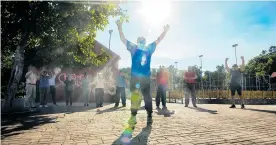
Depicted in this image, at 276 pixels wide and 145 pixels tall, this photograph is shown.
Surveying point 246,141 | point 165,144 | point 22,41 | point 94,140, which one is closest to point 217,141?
point 246,141

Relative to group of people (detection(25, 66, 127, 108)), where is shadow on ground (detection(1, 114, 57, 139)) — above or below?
below

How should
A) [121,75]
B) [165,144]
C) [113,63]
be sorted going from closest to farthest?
1. [165,144]
2. [121,75]
3. [113,63]

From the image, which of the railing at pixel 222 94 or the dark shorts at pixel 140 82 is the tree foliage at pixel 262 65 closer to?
the railing at pixel 222 94

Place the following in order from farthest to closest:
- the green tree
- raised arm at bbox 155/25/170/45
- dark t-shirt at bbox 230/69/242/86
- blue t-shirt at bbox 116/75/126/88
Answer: blue t-shirt at bbox 116/75/126/88 < dark t-shirt at bbox 230/69/242/86 < the green tree < raised arm at bbox 155/25/170/45

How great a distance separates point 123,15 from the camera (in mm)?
12578

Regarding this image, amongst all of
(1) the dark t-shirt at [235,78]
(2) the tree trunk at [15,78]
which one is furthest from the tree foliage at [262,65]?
(2) the tree trunk at [15,78]

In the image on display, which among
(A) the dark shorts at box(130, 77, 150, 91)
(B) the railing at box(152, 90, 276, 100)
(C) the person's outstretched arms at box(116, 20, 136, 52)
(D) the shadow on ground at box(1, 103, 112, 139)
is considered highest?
(C) the person's outstretched arms at box(116, 20, 136, 52)

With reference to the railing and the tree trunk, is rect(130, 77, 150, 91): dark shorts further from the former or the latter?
the railing

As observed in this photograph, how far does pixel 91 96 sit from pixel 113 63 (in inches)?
218

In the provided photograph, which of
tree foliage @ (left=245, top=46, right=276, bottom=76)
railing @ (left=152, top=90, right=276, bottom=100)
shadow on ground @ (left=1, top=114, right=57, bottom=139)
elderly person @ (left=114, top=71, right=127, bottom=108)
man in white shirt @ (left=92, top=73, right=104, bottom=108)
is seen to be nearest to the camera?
shadow on ground @ (left=1, top=114, right=57, bottom=139)

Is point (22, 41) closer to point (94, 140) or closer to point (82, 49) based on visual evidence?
point (82, 49)

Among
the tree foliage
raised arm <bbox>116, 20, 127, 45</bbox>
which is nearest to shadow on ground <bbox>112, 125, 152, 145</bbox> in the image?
raised arm <bbox>116, 20, 127, 45</bbox>

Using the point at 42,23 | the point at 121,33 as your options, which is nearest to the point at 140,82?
the point at 121,33

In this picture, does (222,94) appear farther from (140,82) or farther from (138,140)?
(138,140)
